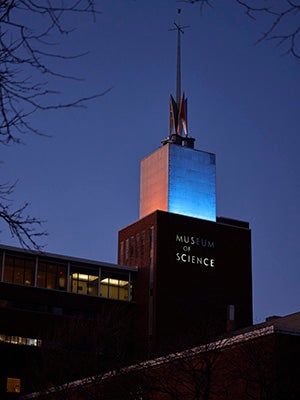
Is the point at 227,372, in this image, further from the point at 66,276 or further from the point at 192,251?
the point at 66,276

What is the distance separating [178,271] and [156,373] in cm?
4364

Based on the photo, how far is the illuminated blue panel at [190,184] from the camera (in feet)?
278

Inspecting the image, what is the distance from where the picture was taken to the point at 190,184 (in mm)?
85688

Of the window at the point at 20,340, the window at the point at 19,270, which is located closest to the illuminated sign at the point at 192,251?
the window at the point at 19,270

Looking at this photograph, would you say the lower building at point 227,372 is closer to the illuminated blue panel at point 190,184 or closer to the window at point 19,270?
the window at point 19,270

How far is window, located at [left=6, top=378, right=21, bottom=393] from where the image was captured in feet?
240

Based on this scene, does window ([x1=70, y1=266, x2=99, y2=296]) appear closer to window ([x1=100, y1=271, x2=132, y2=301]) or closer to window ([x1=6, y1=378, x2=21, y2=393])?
window ([x1=100, y1=271, x2=132, y2=301])

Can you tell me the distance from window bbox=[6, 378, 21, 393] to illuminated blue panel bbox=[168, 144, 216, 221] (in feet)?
74.4

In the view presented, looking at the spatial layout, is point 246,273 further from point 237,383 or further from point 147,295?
point 237,383

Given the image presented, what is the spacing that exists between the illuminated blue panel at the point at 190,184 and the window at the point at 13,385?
74.4 feet

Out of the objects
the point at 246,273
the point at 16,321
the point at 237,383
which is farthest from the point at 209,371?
the point at 246,273

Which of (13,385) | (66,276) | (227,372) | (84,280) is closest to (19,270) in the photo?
→ (66,276)

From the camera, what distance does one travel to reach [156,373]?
3669 cm

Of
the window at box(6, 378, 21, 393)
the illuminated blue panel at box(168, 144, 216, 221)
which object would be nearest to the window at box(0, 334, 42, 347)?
the window at box(6, 378, 21, 393)
